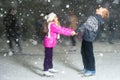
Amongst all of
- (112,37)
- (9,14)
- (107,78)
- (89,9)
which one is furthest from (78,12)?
(107,78)

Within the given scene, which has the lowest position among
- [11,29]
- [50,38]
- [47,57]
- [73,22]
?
[47,57]

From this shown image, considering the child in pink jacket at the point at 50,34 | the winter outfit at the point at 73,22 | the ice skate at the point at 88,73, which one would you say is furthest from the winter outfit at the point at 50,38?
the winter outfit at the point at 73,22

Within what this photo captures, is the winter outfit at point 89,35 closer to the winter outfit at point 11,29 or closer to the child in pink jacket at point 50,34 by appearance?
the child in pink jacket at point 50,34

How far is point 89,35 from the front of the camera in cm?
738

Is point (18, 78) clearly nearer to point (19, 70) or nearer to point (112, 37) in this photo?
point (19, 70)

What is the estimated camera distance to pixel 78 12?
35.9 feet

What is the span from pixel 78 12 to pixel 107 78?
3883 millimetres

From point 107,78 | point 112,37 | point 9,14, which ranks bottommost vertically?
point 107,78

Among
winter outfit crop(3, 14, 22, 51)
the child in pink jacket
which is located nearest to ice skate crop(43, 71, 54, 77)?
the child in pink jacket

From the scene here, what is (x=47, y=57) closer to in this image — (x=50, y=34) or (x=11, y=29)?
(x=50, y=34)

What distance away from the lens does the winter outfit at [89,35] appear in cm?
738

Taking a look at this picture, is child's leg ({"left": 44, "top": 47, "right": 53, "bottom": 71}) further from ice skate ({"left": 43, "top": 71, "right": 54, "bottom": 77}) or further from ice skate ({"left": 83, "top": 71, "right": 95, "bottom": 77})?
ice skate ({"left": 83, "top": 71, "right": 95, "bottom": 77})

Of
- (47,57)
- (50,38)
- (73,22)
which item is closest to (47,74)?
(47,57)

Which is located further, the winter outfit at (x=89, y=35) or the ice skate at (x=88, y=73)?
the ice skate at (x=88, y=73)
